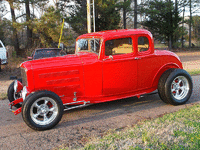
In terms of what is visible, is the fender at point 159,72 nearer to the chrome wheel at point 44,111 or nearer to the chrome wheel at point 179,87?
the chrome wheel at point 179,87

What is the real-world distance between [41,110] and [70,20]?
19.4 m

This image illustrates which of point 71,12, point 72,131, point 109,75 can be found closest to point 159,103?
point 109,75

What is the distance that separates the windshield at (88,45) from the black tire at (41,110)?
156cm

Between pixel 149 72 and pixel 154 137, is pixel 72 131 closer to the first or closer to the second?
pixel 154 137

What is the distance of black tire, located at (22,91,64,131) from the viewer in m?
3.90

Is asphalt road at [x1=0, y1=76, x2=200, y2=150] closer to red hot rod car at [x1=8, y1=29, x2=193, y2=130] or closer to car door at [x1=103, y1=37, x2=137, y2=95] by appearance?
red hot rod car at [x1=8, y1=29, x2=193, y2=130]

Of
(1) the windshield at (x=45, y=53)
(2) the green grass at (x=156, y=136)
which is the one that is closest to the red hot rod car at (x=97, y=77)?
(2) the green grass at (x=156, y=136)

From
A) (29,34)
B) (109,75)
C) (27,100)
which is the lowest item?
(27,100)

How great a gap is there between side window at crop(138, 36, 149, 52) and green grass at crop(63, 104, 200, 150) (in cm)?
184

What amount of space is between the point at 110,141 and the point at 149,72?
8.28 feet

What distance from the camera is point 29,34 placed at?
920 inches

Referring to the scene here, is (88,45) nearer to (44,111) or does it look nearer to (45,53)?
(44,111)

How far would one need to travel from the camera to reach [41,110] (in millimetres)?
4133

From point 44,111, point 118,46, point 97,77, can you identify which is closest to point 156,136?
point 97,77
